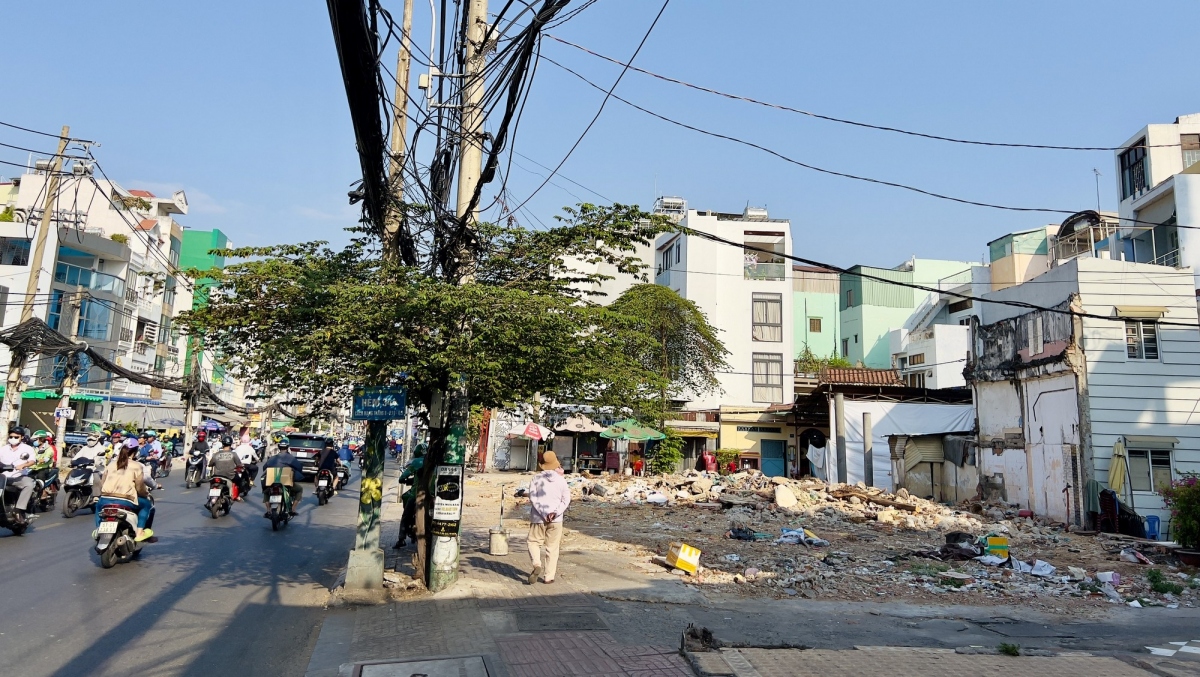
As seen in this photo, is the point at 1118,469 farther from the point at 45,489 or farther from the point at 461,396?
the point at 45,489

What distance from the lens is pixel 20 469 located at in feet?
43.0

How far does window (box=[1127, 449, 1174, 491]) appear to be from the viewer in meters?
18.1

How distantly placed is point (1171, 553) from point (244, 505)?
19.5 meters

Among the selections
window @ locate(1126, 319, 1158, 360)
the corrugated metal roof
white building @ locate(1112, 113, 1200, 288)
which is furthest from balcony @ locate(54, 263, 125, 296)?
white building @ locate(1112, 113, 1200, 288)

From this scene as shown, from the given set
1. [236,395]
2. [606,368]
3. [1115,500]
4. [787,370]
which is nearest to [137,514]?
[606,368]

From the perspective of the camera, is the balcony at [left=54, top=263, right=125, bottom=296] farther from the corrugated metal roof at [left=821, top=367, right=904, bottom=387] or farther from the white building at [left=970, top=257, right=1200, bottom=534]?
the white building at [left=970, top=257, right=1200, bottom=534]

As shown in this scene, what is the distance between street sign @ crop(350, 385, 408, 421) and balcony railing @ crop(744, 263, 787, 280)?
123 ft

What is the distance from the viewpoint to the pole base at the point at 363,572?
834 centimetres

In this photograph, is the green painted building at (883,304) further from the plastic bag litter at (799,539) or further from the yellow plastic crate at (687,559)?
the yellow plastic crate at (687,559)

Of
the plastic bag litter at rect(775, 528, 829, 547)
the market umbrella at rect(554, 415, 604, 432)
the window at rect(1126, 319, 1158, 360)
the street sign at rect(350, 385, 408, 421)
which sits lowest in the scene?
the plastic bag litter at rect(775, 528, 829, 547)

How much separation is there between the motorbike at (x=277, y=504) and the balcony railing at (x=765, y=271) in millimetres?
34052

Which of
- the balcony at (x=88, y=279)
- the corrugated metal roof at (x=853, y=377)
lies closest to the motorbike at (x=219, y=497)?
the corrugated metal roof at (x=853, y=377)

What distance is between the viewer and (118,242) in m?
42.8

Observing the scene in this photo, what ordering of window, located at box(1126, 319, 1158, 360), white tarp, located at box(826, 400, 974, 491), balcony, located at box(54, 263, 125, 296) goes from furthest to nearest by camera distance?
1. balcony, located at box(54, 263, 125, 296)
2. white tarp, located at box(826, 400, 974, 491)
3. window, located at box(1126, 319, 1158, 360)
